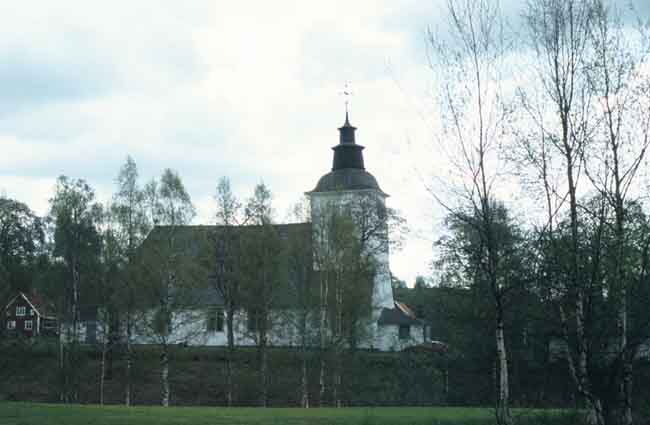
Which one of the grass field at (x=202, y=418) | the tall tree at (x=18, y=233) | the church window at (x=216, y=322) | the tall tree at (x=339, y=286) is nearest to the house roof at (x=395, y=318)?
the church window at (x=216, y=322)

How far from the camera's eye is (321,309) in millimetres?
37344

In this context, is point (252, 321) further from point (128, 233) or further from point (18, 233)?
point (18, 233)

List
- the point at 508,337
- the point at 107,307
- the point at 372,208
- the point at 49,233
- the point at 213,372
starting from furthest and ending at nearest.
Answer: the point at 372,208 → the point at 213,372 → the point at 49,233 → the point at 107,307 → the point at 508,337

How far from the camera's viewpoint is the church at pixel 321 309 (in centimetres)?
3756

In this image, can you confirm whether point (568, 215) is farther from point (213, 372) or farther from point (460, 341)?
point (213, 372)

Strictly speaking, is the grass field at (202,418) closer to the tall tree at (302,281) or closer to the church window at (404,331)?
the tall tree at (302,281)

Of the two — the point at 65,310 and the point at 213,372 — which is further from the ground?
the point at 65,310

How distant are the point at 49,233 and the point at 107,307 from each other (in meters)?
6.02

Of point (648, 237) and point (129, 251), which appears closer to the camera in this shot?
point (648, 237)

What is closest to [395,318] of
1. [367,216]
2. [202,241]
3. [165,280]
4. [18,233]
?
[367,216]

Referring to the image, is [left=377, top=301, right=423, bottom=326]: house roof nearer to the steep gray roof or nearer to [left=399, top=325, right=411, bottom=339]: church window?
[left=399, top=325, right=411, bottom=339]: church window

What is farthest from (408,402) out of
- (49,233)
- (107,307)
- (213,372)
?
(49,233)

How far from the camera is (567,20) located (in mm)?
16031

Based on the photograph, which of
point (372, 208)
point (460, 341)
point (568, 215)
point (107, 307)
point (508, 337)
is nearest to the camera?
point (568, 215)
